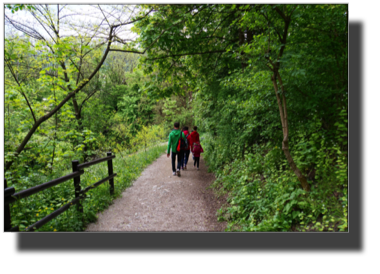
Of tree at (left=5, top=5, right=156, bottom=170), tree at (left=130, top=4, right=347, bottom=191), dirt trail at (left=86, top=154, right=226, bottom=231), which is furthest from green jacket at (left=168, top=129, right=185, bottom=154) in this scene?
tree at (left=5, top=5, right=156, bottom=170)

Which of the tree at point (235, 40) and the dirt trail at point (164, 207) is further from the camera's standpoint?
the dirt trail at point (164, 207)

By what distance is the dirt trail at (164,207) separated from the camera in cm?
284

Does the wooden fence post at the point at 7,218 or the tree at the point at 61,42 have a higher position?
the tree at the point at 61,42

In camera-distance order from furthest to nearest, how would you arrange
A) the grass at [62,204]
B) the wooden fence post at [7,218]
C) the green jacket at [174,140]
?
the green jacket at [174,140]
the grass at [62,204]
the wooden fence post at [7,218]

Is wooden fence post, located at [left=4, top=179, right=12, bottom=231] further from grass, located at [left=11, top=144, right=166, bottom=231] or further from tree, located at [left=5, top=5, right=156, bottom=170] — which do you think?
tree, located at [left=5, top=5, right=156, bottom=170]

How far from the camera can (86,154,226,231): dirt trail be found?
2840 millimetres

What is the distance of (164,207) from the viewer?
3.62 metres

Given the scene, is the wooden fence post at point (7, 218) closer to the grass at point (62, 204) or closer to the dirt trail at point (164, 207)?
the grass at point (62, 204)

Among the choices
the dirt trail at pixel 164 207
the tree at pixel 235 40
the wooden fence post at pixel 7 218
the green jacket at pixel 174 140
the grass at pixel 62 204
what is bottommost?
the dirt trail at pixel 164 207

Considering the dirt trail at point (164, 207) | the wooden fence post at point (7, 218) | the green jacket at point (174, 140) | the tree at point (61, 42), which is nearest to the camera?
the wooden fence post at point (7, 218)

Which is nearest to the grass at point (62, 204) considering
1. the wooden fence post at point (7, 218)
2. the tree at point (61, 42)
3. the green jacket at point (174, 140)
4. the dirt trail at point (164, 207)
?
the wooden fence post at point (7, 218)

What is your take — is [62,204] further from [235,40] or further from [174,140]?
[235,40]

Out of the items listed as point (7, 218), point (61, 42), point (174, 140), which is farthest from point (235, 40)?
point (7, 218)
